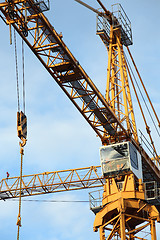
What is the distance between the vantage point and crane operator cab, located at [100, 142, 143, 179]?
47.5 meters

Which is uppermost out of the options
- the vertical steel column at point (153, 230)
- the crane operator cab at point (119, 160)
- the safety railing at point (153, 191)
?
the crane operator cab at point (119, 160)

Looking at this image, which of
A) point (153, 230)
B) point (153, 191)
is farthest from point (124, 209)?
point (153, 191)

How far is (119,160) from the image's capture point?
48.0 m

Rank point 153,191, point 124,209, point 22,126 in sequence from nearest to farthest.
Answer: point 22,126 → point 124,209 → point 153,191

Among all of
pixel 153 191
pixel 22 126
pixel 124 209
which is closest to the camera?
pixel 22 126

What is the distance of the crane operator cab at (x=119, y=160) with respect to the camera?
4750cm

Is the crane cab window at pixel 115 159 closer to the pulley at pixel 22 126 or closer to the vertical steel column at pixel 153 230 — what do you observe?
the vertical steel column at pixel 153 230

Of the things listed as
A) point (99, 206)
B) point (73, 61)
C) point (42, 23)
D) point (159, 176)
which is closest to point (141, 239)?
point (99, 206)

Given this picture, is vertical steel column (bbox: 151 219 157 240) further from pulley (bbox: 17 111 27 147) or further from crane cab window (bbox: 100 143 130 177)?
pulley (bbox: 17 111 27 147)

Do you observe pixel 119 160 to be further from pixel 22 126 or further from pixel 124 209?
pixel 22 126

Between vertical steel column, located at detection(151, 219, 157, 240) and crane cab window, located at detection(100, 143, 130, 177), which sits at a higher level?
crane cab window, located at detection(100, 143, 130, 177)

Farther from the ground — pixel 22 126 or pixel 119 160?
pixel 22 126

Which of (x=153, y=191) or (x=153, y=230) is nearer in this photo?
(x=153, y=230)

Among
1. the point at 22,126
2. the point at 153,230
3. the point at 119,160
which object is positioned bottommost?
the point at 153,230
